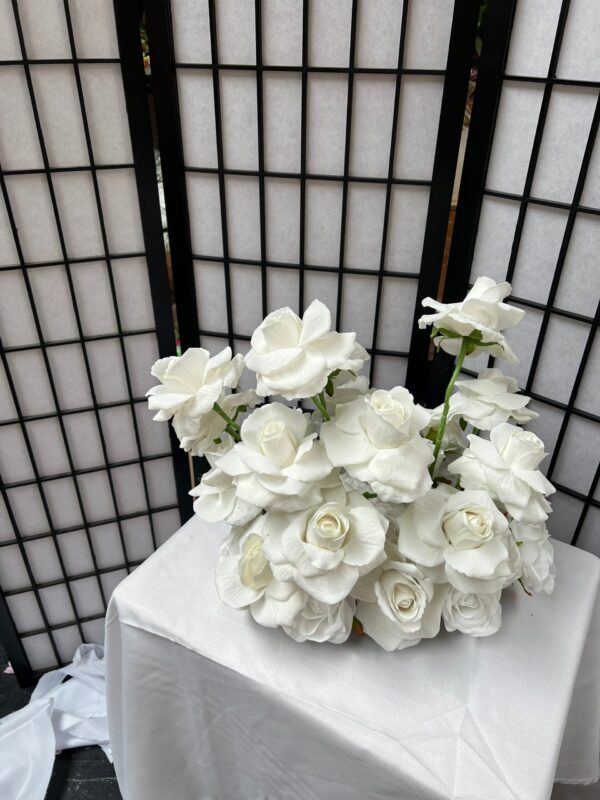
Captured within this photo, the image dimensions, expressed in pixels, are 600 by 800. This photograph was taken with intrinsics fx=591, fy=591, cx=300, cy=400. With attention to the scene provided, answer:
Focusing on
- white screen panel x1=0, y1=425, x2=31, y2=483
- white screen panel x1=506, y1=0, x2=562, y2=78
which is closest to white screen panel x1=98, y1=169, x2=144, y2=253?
white screen panel x1=0, y1=425, x2=31, y2=483

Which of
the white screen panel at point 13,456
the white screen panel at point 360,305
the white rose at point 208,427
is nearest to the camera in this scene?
the white rose at point 208,427

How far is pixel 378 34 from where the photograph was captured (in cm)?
86

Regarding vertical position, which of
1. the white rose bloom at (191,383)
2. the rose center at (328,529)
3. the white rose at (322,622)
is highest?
the white rose bloom at (191,383)

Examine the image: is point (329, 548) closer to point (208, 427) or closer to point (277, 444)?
point (277, 444)

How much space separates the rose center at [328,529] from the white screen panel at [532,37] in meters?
0.66

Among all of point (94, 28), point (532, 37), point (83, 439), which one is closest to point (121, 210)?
point (94, 28)

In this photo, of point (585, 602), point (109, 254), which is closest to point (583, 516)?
point (585, 602)

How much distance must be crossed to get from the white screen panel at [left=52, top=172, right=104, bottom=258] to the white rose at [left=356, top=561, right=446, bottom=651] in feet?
2.56

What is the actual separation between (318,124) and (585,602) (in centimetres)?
83

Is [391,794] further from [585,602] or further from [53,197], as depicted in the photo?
[53,197]

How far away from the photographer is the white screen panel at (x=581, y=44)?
0.75m

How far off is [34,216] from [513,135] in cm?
80

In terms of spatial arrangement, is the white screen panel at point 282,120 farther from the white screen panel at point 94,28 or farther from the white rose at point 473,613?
the white rose at point 473,613

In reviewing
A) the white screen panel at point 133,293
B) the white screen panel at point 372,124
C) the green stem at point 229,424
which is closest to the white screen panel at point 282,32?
the white screen panel at point 372,124
